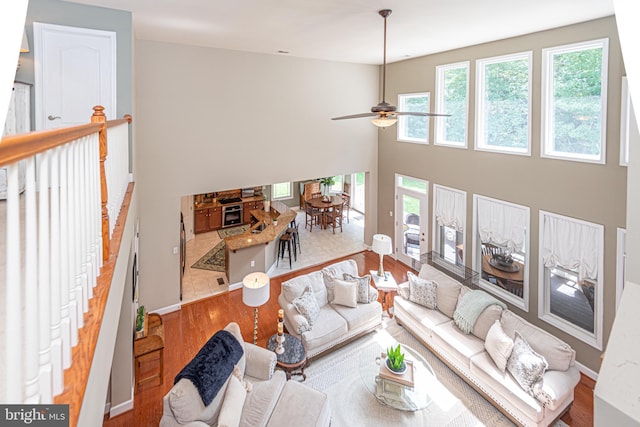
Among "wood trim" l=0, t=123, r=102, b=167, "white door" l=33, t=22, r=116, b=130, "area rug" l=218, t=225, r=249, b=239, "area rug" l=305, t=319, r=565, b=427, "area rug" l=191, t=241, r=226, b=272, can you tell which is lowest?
"area rug" l=305, t=319, r=565, b=427

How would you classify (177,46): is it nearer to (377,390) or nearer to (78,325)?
(78,325)

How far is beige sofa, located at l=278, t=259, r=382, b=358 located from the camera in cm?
500

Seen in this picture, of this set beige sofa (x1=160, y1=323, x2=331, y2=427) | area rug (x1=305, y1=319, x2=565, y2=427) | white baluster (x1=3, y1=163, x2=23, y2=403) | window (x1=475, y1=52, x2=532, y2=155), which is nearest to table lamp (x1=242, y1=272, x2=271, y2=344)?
beige sofa (x1=160, y1=323, x2=331, y2=427)

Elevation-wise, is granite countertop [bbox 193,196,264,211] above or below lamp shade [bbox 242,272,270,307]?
above

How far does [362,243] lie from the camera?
32.7ft

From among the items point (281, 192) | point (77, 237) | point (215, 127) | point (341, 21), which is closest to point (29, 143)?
point (77, 237)

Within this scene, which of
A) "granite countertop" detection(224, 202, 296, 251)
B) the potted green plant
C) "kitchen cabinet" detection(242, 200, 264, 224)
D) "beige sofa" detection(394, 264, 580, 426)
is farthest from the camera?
"kitchen cabinet" detection(242, 200, 264, 224)

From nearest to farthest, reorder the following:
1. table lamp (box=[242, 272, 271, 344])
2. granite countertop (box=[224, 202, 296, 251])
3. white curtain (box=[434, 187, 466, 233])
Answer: table lamp (box=[242, 272, 271, 344]) < white curtain (box=[434, 187, 466, 233]) < granite countertop (box=[224, 202, 296, 251])

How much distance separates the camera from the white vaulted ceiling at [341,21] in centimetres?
386

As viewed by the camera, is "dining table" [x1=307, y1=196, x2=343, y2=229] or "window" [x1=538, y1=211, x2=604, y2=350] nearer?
"window" [x1=538, y1=211, x2=604, y2=350]

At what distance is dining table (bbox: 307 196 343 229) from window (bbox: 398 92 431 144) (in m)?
3.71

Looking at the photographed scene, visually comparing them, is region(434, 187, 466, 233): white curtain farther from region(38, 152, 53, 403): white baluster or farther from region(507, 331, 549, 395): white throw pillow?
region(38, 152, 53, 403): white baluster

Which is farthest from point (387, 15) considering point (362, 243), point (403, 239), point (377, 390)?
point (362, 243)

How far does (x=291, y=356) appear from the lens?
15.0 feet
